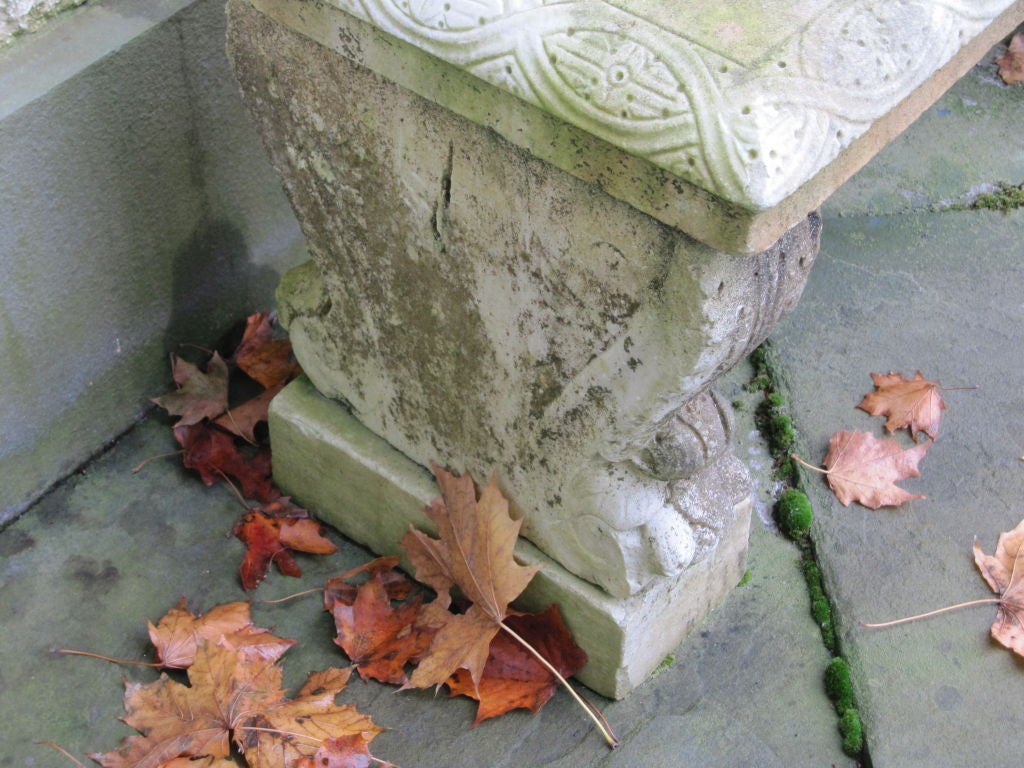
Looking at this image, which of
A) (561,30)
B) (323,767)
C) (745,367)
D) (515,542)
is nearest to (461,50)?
(561,30)

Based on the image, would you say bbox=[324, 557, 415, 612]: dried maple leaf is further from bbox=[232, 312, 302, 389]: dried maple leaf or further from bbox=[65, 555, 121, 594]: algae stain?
bbox=[232, 312, 302, 389]: dried maple leaf

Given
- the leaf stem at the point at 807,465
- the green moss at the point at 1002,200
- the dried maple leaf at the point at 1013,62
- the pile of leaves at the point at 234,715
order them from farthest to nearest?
the dried maple leaf at the point at 1013,62 → the green moss at the point at 1002,200 → the leaf stem at the point at 807,465 → the pile of leaves at the point at 234,715

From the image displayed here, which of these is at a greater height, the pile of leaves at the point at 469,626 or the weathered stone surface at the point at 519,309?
the weathered stone surface at the point at 519,309

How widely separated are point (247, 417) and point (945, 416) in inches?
68.4

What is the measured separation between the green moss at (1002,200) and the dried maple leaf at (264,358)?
209cm

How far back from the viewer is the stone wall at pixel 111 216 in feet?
7.48

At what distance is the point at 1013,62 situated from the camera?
12.7 feet

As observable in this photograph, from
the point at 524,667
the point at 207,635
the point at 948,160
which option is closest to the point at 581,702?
the point at 524,667

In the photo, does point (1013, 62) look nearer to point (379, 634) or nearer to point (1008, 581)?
point (1008, 581)

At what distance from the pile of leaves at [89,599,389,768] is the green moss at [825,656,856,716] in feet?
3.02

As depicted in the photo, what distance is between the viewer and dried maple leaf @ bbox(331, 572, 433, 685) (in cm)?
228

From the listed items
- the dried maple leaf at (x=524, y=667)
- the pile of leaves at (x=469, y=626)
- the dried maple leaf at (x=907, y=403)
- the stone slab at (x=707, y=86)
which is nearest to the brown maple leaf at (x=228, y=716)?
the pile of leaves at (x=469, y=626)

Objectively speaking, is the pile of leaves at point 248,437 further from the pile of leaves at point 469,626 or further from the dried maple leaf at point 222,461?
the pile of leaves at point 469,626

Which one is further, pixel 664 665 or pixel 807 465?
pixel 807 465
